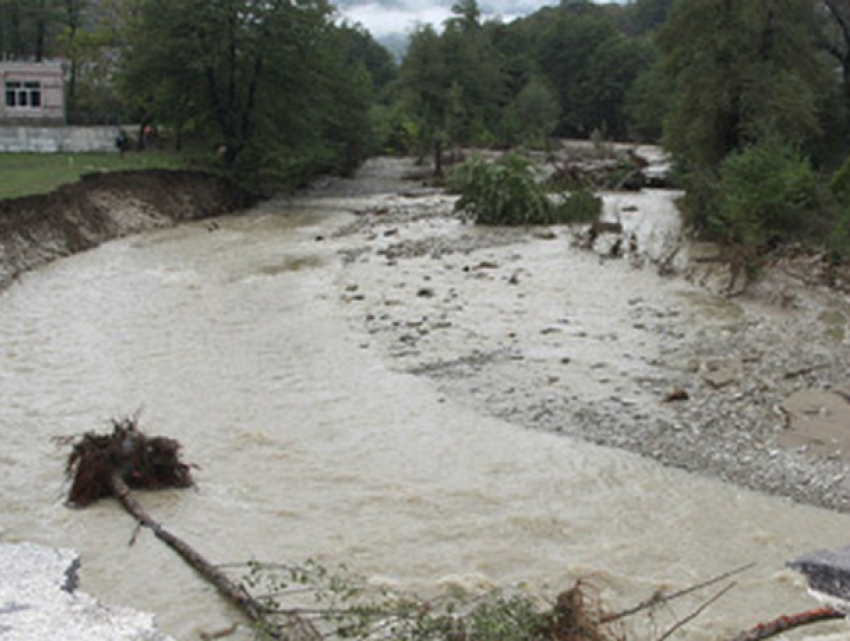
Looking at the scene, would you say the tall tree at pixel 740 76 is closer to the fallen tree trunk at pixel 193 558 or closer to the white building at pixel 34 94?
the fallen tree trunk at pixel 193 558

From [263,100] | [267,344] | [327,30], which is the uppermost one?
[327,30]

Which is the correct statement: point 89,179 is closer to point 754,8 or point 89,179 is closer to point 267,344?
point 267,344

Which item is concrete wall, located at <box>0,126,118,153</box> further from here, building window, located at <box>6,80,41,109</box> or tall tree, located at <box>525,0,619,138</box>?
tall tree, located at <box>525,0,619,138</box>

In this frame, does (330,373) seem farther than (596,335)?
No

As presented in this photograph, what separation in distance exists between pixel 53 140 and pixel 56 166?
10703 mm

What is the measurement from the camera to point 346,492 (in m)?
9.41

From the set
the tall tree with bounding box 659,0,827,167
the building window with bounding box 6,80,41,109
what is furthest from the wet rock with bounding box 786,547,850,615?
the building window with bounding box 6,80,41,109

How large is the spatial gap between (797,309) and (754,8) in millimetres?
17792

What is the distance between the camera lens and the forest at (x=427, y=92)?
977 inches

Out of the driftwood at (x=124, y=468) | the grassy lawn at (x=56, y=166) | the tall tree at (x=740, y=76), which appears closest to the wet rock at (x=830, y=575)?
the driftwood at (x=124, y=468)

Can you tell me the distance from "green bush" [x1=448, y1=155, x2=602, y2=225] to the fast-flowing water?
1679 centimetres

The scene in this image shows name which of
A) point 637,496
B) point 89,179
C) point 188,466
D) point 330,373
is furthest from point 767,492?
point 89,179

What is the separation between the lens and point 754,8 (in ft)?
105

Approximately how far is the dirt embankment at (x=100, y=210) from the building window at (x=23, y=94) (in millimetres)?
21805
